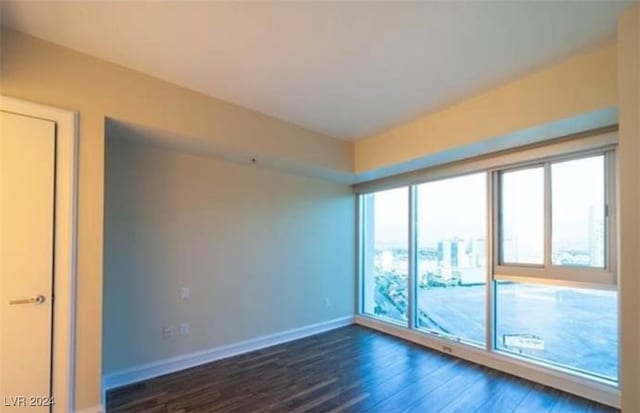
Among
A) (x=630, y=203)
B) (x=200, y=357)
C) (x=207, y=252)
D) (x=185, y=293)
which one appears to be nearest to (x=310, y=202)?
(x=207, y=252)

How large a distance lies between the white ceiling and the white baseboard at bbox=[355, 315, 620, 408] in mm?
2771

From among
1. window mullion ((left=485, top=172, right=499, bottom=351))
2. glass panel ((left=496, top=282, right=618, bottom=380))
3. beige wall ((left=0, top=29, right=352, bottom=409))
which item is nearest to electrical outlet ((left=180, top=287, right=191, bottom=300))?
beige wall ((left=0, top=29, right=352, bottom=409))

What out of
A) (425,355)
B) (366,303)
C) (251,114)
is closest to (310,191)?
(251,114)

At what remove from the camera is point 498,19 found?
201 cm

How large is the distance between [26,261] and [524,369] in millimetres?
4405

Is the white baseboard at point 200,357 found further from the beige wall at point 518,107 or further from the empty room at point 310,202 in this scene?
the beige wall at point 518,107

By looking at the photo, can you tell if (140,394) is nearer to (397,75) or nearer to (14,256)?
(14,256)

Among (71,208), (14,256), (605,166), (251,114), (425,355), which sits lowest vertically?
(425,355)

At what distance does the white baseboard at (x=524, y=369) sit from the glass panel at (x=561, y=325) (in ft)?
0.39

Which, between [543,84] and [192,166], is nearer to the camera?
[543,84]

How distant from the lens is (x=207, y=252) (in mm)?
3693

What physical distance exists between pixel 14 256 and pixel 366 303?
173 inches

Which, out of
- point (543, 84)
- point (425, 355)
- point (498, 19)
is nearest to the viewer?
point (498, 19)

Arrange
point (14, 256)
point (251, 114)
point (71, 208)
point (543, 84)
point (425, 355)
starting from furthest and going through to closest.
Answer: point (425, 355)
point (251, 114)
point (543, 84)
point (71, 208)
point (14, 256)
